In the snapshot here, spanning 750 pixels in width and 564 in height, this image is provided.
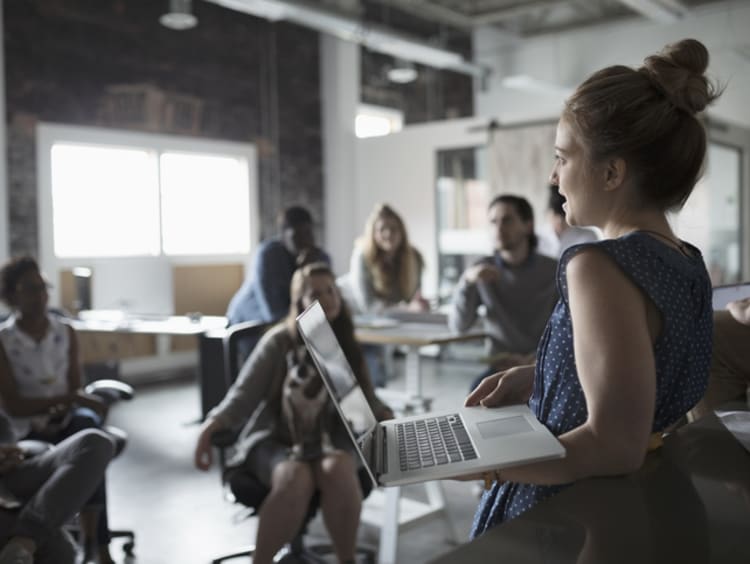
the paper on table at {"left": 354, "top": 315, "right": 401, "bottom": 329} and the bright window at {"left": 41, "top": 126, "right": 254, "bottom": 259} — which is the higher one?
the bright window at {"left": 41, "top": 126, "right": 254, "bottom": 259}

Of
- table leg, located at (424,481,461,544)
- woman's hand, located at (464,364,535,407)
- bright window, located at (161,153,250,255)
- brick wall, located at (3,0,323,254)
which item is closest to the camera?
woman's hand, located at (464,364,535,407)

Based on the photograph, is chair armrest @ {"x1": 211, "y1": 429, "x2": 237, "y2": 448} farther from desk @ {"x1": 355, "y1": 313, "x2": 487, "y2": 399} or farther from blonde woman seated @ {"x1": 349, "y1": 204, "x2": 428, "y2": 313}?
A: blonde woman seated @ {"x1": 349, "y1": 204, "x2": 428, "y2": 313}

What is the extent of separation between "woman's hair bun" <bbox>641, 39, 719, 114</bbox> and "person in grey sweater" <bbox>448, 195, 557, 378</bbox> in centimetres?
257

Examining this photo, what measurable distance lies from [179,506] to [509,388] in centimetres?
301

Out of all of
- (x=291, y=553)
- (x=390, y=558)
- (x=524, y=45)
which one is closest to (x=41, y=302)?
(x=291, y=553)

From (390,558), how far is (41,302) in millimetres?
1815

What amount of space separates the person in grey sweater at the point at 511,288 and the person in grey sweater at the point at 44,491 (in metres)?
1.78

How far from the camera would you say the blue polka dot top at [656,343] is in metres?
0.88

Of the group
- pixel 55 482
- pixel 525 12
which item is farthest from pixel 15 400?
pixel 525 12

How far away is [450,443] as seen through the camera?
0.97m

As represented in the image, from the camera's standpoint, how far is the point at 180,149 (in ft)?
23.1

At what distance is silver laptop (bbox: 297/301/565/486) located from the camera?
2.82 feet

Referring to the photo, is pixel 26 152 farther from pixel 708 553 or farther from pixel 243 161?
pixel 708 553

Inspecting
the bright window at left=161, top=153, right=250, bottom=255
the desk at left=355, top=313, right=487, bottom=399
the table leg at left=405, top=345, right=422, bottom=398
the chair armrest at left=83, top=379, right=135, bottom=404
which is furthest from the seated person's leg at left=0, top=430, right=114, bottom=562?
the bright window at left=161, top=153, right=250, bottom=255
